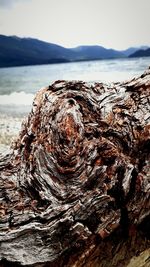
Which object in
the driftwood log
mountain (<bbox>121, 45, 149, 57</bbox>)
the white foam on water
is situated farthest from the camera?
the white foam on water

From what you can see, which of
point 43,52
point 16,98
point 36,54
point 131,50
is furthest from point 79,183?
point 36,54

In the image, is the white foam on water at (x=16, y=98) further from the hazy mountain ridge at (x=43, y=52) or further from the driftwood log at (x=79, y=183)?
the driftwood log at (x=79, y=183)

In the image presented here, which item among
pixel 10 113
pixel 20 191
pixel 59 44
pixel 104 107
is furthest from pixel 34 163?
pixel 10 113

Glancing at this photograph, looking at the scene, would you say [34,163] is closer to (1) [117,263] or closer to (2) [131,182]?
(2) [131,182]

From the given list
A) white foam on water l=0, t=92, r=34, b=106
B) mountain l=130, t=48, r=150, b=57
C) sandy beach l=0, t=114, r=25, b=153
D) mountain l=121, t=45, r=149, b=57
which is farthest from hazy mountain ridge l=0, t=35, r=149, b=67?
sandy beach l=0, t=114, r=25, b=153

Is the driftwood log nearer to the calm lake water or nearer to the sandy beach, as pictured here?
the sandy beach
